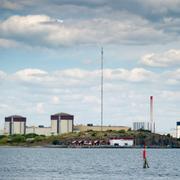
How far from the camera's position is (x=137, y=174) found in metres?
134

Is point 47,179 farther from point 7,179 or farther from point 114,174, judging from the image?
point 114,174

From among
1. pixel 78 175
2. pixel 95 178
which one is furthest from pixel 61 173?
pixel 95 178

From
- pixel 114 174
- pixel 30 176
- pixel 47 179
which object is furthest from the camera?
pixel 114 174

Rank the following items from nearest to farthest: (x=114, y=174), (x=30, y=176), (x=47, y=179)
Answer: (x=47, y=179) → (x=30, y=176) → (x=114, y=174)

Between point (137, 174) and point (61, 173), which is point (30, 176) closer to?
point (61, 173)

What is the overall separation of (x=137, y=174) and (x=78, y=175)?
13483 millimetres

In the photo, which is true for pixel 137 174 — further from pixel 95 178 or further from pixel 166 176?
pixel 95 178

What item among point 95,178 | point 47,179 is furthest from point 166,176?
point 47,179

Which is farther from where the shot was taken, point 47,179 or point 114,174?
point 114,174

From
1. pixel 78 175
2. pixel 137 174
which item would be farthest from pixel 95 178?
pixel 137 174

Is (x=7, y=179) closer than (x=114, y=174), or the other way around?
(x=7, y=179)

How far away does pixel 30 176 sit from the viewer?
123875 mm

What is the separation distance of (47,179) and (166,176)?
86.9 feet

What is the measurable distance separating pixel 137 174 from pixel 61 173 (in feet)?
50.9
